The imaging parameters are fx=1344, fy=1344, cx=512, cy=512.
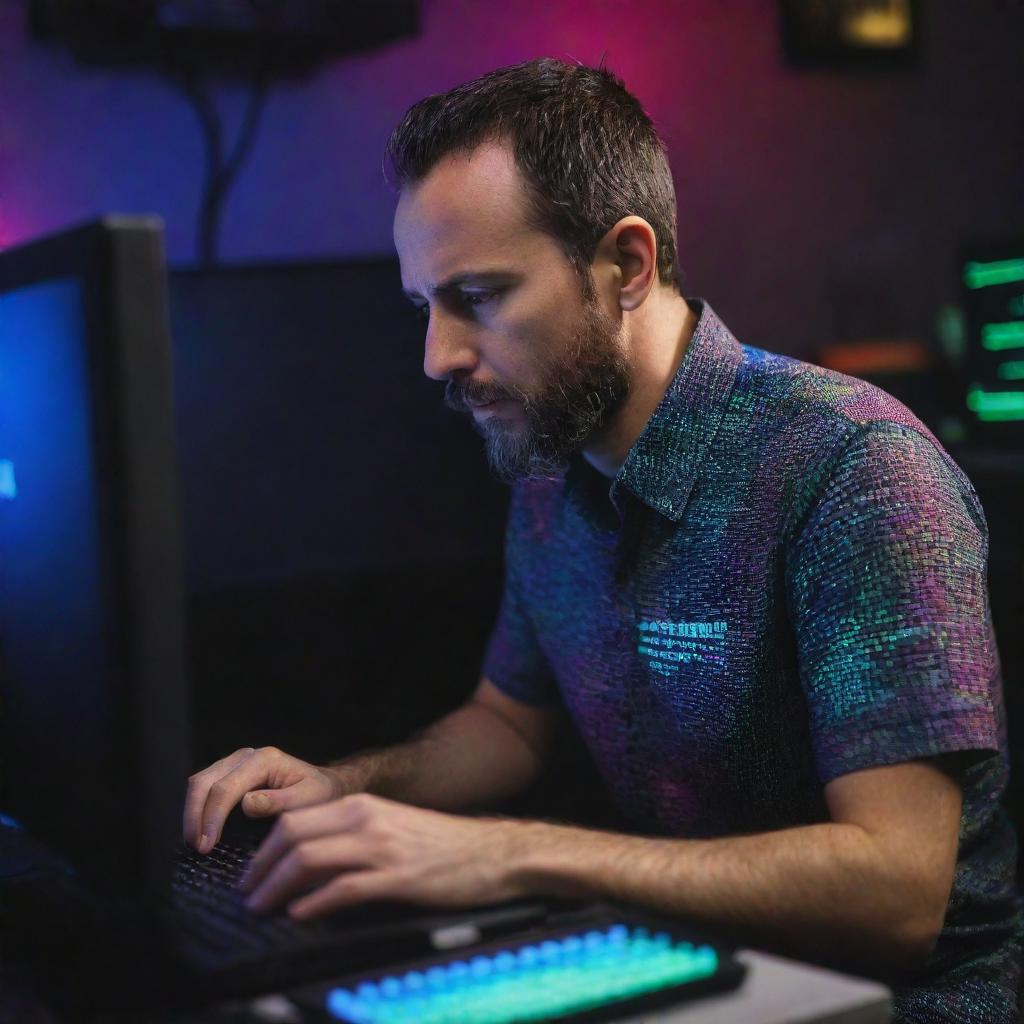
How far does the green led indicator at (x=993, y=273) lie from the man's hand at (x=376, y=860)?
1.82 m

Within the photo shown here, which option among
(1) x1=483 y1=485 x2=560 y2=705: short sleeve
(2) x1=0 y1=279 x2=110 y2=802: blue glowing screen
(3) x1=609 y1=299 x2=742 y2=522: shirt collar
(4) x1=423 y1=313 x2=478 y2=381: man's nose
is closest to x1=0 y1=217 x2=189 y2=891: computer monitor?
(2) x1=0 y1=279 x2=110 y2=802: blue glowing screen

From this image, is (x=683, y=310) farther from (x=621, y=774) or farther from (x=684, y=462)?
(x=621, y=774)

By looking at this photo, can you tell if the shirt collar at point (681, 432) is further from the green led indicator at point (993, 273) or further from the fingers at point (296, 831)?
the green led indicator at point (993, 273)

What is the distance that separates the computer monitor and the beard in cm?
55

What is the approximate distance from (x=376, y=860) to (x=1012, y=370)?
74.6 inches

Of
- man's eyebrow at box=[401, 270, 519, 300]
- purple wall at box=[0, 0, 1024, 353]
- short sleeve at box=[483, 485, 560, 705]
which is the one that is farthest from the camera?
purple wall at box=[0, 0, 1024, 353]

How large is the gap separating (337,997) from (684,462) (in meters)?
0.69

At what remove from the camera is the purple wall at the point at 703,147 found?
1938mm

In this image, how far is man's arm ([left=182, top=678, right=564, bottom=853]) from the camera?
1.17m

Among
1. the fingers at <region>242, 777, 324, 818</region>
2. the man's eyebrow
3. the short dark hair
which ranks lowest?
the fingers at <region>242, 777, 324, 818</region>

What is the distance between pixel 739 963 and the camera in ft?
2.46

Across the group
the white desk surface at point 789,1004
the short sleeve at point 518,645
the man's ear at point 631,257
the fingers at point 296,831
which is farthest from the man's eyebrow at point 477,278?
the white desk surface at point 789,1004

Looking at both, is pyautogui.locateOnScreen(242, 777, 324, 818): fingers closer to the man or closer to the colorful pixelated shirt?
the man

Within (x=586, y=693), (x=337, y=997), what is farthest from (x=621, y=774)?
(x=337, y=997)
